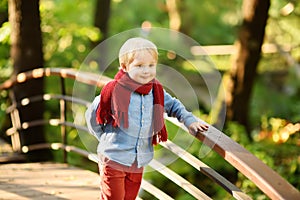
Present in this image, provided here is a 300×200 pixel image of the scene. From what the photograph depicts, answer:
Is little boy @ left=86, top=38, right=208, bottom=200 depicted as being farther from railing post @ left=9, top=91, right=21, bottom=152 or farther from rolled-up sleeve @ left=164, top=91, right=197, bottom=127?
railing post @ left=9, top=91, right=21, bottom=152

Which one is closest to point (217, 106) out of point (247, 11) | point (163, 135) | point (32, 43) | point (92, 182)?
point (247, 11)

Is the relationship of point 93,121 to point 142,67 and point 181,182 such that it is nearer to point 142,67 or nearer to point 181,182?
point 142,67

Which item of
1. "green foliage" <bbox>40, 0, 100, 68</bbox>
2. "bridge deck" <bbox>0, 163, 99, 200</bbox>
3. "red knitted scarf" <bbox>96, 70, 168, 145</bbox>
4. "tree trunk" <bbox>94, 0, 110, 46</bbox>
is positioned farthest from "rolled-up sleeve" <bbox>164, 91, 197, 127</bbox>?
"tree trunk" <bbox>94, 0, 110, 46</bbox>

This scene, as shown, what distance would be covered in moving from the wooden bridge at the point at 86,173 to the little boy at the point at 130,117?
270 millimetres

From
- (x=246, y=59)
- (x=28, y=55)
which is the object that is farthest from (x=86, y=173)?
(x=246, y=59)

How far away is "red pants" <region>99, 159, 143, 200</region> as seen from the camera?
2990 mm

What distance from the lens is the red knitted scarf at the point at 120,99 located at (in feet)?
9.36

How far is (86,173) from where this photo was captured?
510 centimetres

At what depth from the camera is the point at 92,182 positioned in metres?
4.78

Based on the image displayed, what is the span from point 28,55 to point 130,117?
3.78 meters

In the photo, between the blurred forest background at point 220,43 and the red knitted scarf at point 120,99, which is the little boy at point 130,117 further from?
the blurred forest background at point 220,43

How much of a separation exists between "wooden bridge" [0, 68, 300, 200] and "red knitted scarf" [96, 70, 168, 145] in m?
0.31

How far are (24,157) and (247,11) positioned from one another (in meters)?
3.64

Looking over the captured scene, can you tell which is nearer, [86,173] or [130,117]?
[130,117]
